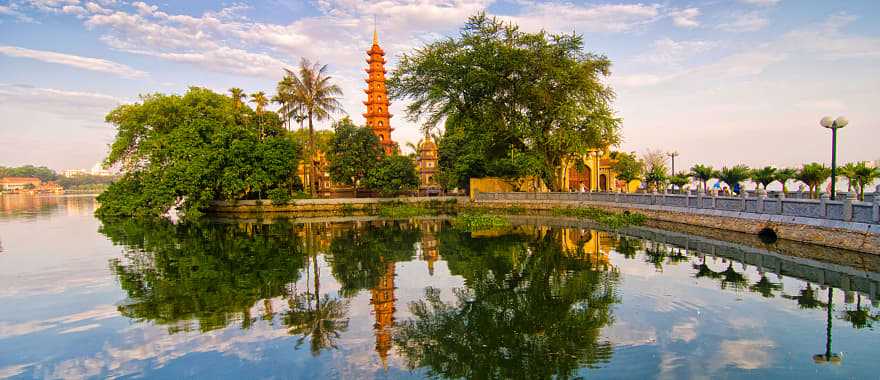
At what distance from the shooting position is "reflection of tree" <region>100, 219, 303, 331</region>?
31.9 feet

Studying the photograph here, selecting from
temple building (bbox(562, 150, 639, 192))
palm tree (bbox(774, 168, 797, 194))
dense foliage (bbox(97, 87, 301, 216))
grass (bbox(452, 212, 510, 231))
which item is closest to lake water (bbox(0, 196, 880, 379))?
grass (bbox(452, 212, 510, 231))

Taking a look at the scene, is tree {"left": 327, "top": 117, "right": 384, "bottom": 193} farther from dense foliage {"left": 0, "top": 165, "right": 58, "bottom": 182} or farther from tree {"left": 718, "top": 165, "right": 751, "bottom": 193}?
dense foliage {"left": 0, "top": 165, "right": 58, "bottom": 182}

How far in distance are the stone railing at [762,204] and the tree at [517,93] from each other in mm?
4346

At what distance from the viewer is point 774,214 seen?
741 inches

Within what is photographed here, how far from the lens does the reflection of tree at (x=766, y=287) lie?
10539 mm

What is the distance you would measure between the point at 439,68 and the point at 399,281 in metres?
25.2

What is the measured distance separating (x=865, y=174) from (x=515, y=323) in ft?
79.3

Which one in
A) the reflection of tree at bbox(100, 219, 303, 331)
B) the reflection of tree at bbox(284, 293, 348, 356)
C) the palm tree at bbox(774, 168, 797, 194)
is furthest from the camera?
the palm tree at bbox(774, 168, 797, 194)

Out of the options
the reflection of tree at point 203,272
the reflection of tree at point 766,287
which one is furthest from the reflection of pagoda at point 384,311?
the reflection of tree at point 766,287

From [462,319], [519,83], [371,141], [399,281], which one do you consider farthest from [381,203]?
[462,319]

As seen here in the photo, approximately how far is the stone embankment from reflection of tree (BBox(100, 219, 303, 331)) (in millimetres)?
16150

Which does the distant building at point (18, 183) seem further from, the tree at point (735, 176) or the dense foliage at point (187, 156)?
the tree at point (735, 176)

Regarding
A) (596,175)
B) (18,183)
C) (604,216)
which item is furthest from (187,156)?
(18,183)

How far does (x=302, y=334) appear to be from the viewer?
8.15 m
